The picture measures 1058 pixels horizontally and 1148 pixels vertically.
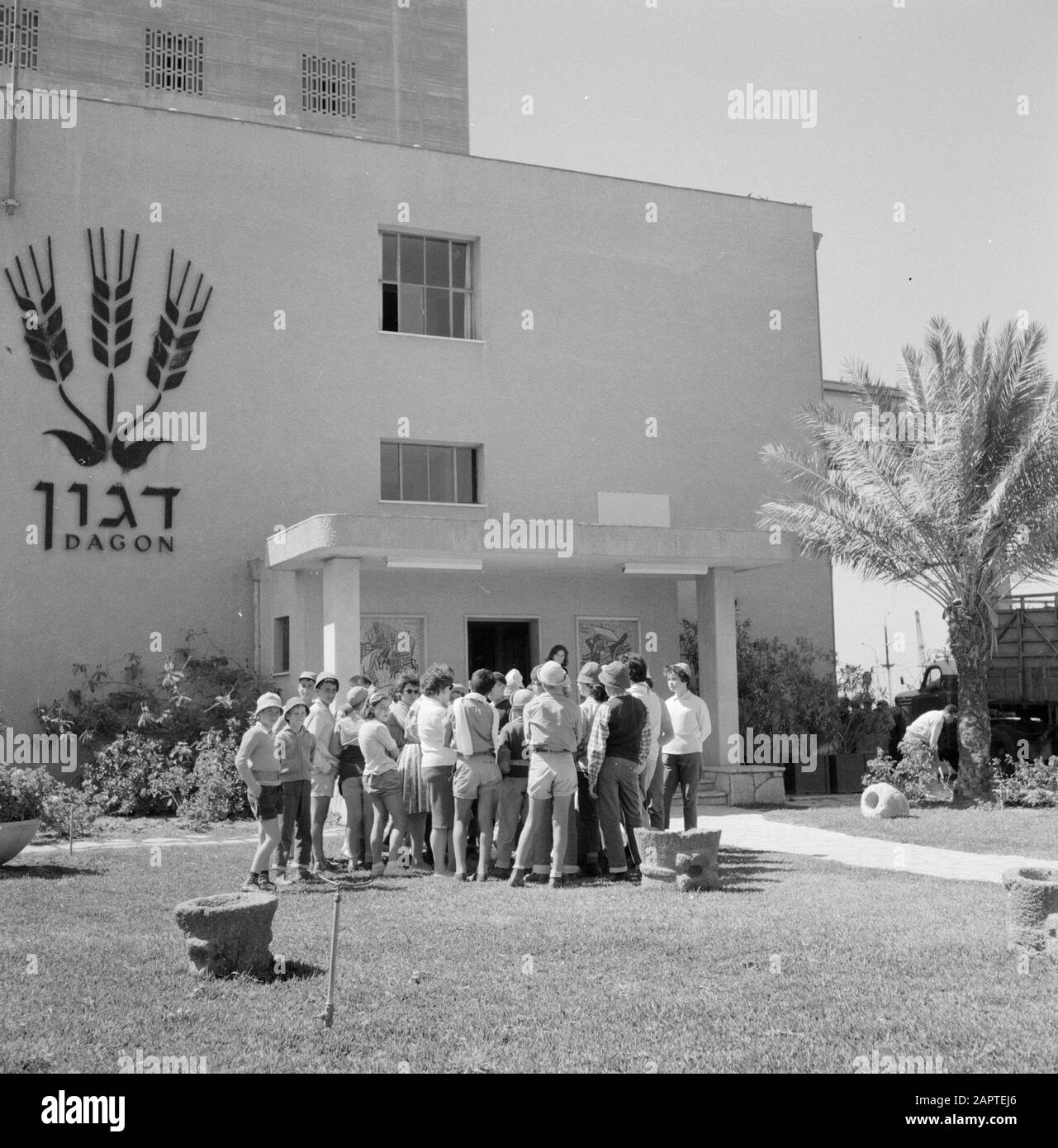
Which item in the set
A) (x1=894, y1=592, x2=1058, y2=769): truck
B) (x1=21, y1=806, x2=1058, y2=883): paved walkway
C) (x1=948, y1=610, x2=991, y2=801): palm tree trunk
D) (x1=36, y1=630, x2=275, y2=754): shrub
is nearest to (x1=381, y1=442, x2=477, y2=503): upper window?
(x1=36, y1=630, x2=275, y2=754): shrub

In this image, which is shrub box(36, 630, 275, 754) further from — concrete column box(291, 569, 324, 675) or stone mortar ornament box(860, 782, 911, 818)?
stone mortar ornament box(860, 782, 911, 818)

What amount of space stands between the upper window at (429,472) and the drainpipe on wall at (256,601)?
246cm

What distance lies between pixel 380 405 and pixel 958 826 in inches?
427

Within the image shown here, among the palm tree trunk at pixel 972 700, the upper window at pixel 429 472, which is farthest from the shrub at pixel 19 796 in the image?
the palm tree trunk at pixel 972 700

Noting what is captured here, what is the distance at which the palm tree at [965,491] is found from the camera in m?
17.6

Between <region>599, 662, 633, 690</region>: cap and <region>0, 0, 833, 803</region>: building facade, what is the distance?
664cm

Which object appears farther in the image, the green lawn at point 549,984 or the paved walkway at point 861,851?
the paved walkway at point 861,851

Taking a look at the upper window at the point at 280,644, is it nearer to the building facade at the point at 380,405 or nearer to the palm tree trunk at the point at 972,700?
the building facade at the point at 380,405

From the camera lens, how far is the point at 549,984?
6.83m

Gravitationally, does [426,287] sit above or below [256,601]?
above

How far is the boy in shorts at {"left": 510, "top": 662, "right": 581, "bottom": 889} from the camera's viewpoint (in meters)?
10.3

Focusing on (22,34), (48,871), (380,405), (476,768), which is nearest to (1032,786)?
(476,768)

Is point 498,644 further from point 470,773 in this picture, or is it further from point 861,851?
point 470,773
